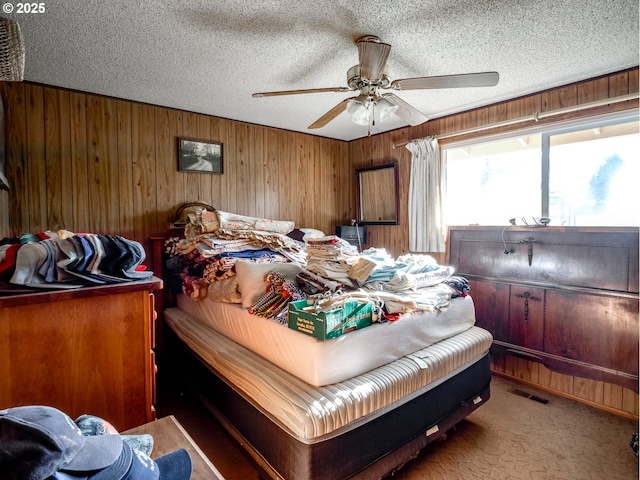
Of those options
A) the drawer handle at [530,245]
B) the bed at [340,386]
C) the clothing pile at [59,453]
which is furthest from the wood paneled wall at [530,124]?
the clothing pile at [59,453]

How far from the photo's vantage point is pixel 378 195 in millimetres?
4121

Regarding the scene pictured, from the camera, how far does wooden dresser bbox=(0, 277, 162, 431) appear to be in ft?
3.70

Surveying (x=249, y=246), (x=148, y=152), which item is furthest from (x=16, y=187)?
(x=249, y=246)

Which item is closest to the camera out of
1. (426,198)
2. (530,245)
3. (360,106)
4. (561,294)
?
(360,106)

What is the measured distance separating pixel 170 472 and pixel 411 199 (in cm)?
330

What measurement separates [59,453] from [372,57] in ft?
6.18

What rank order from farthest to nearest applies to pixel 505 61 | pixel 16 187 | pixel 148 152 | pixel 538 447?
1. pixel 148 152
2. pixel 16 187
3. pixel 505 61
4. pixel 538 447

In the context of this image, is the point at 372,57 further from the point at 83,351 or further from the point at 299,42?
the point at 83,351

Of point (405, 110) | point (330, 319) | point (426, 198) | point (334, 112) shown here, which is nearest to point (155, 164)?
point (334, 112)

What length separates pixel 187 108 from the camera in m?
3.08

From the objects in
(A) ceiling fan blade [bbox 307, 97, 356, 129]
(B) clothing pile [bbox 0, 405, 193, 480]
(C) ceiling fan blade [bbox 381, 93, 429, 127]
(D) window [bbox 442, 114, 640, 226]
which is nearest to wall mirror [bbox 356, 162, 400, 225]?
(D) window [bbox 442, 114, 640, 226]

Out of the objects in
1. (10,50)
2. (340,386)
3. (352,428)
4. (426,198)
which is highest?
(10,50)

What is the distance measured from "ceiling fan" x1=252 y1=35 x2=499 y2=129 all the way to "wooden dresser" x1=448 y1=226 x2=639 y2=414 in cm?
129

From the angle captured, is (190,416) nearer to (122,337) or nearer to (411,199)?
(122,337)
